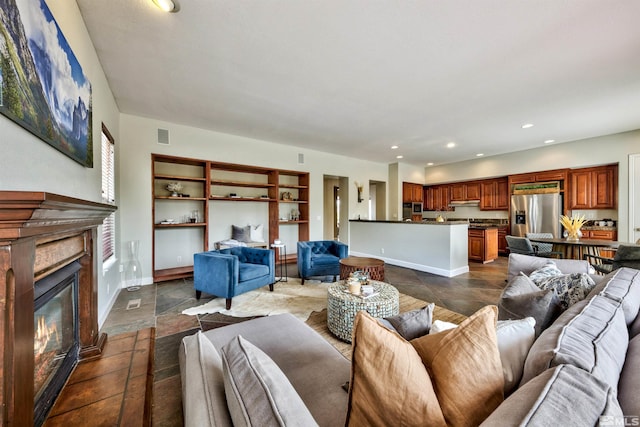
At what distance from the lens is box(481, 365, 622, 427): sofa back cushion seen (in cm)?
49

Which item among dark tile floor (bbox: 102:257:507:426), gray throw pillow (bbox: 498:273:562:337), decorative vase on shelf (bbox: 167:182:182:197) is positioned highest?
decorative vase on shelf (bbox: 167:182:182:197)

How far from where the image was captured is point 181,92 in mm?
3162

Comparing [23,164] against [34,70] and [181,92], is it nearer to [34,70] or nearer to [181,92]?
[34,70]

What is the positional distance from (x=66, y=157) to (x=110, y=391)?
61.3 inches

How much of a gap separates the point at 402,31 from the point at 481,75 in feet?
4.13

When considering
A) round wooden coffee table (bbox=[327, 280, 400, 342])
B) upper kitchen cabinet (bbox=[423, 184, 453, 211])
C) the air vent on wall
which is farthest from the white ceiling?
upper kitchen cabinet (bbox=[423, 184, 453, 211])

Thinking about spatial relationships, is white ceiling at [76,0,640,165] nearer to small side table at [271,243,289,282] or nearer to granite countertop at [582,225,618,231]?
granite countertop at [582,225,618,231]

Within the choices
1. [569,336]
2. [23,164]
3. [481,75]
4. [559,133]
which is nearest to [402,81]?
[481,75]

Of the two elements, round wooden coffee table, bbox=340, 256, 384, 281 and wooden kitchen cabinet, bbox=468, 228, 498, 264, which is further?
wooden kitchen cabinet, bbox=468, 228, 498, 264

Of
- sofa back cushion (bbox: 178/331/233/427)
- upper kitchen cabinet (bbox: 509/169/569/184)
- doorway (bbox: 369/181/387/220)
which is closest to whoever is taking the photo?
sofa back cushion (bbox: 178/331/233/427)

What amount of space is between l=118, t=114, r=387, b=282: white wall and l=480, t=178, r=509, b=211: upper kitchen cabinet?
4.27 meters

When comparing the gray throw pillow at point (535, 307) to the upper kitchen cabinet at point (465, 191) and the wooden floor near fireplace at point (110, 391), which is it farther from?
the upper kitchen cabinet at point (465, 191)

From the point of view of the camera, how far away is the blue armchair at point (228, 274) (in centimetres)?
298

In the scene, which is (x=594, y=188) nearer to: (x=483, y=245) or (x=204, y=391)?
(x=483, y=245)
